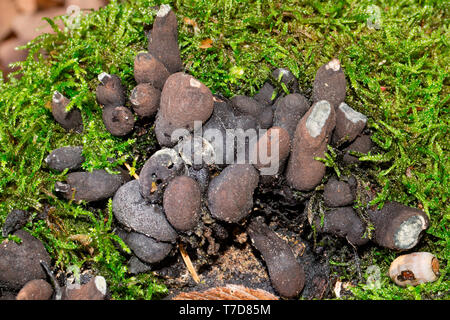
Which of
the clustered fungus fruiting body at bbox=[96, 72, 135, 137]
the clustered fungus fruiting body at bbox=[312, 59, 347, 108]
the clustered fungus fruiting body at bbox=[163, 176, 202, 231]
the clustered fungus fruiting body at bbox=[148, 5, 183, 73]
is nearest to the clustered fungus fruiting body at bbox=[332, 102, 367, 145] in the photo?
the clustered fungus fruiting body at bbox=[312, 59, 347, 108]

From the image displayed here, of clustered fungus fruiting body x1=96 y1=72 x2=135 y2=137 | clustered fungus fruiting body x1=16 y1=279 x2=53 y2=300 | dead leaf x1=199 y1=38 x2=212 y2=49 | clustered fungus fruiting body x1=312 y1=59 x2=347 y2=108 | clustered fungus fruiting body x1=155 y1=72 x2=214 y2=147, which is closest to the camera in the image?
clustered fungus fruiting body x1=16 y1=279 x2=53 y2=300

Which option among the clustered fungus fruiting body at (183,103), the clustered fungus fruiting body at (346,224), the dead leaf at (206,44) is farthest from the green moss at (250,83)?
the clustered fungus fruiting body at (183,103)

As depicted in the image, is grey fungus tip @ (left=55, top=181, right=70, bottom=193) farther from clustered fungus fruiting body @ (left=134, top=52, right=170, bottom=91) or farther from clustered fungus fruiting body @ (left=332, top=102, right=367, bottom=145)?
clustered fungus fruiting body @ (left=332, top=102, right=367, bottom=145)

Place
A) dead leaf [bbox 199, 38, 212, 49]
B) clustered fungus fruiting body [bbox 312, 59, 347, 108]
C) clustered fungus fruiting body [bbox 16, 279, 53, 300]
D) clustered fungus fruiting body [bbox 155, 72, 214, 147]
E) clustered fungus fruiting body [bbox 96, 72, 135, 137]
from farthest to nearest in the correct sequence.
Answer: dead leaf [bbox 199, 38, 212, 49]
clustered fungus fruiting body [bbox 96, 72, 135, 137]
clustered fungus fruiting body [bbox 312, 59, 347, 108]
clustered fungus fruiting body [bbox 155, 72, 214, 147]
clustered fungus fruiting body [bbox 16, 279, 53, 300]

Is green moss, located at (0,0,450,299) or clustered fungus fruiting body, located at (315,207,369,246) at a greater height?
green moss, located at (0,0,450,299)

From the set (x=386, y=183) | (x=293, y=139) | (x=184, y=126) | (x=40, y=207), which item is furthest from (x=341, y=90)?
(x=40, y=207)

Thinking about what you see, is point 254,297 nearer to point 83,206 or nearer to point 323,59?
point 83,206

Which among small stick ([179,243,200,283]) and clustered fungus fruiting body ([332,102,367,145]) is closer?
clustered fungus fruiting body ([332,102,367,145])
